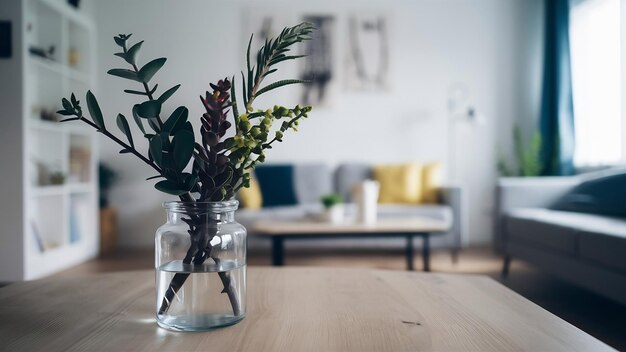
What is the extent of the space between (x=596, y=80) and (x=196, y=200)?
163 inches

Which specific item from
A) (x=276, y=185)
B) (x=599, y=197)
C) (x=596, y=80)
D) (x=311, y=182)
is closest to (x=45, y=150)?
(x=276, y=185)

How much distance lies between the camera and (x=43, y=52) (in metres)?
3.30

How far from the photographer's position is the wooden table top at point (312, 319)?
25.8 inches

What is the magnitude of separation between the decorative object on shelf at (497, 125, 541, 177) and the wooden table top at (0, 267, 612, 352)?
139 inches

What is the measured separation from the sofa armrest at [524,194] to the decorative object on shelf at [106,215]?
3.26 metres

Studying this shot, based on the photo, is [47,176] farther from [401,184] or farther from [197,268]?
[197,268]

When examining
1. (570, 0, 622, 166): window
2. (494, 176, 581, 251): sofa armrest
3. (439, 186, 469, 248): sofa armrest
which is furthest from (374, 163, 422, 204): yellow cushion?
Answer: (570, 0, 622, 166): window

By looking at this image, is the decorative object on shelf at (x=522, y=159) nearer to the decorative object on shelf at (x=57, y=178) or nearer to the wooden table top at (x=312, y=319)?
the wooden table top at (x=312, y=319)

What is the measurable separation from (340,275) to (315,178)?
3.10 metres

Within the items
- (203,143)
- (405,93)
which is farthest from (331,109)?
(203,143)

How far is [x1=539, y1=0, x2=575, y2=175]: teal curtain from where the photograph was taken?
4098 millimetres

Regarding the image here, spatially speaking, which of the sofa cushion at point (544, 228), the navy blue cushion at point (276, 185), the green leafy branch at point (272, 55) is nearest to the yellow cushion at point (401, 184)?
the navy blue cushion at point (276, 185)

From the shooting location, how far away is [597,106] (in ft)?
12.8

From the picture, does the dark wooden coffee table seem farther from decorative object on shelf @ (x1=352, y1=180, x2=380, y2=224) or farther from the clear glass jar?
the clear glass jar
